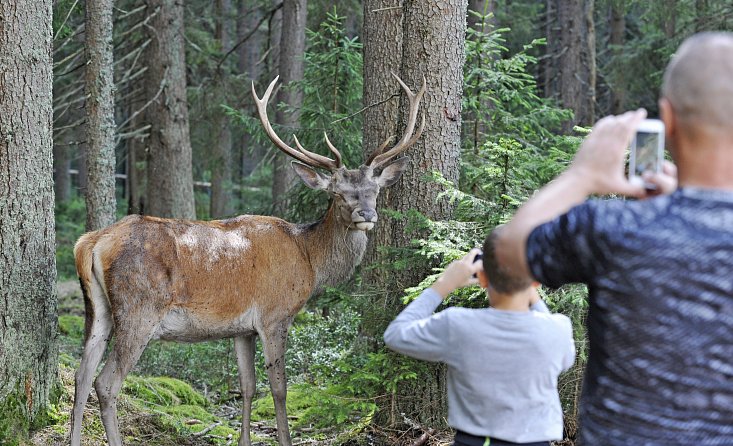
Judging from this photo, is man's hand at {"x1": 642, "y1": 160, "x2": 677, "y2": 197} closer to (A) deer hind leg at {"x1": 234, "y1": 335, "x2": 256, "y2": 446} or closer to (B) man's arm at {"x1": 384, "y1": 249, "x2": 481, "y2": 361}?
(B) man's arm at {"x1": 384, "y1": 249, "x2": 481, "y2": 361}

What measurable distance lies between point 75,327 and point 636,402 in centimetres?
1213

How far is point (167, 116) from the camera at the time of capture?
14547 mm

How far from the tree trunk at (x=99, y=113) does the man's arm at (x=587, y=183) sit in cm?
811

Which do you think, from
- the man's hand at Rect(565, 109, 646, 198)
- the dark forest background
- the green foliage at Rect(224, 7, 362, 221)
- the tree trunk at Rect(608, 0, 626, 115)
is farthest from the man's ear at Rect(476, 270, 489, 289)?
the tree trunk at Rect(608, 0, 626, 115)

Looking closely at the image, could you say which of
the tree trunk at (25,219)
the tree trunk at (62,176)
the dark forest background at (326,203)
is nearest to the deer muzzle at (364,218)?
the dark forest background at (326,203)

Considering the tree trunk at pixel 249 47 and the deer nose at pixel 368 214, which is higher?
the tree trunk at pixel 249 47

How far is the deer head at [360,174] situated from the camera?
7.12 metres

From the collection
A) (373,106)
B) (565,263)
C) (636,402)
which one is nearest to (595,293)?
(565,263)

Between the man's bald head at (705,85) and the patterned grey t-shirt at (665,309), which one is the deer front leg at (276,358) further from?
the man's bald head at (705,85)

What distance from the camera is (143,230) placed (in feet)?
23.0

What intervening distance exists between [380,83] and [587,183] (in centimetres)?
546

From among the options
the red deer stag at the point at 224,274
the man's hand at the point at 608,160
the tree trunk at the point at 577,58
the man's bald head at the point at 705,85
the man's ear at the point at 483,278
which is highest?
the tree trunk at the point at 577,58

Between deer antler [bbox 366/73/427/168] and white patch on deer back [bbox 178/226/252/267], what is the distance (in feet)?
4.33

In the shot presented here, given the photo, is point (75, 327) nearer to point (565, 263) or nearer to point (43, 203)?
point (43, 203)
